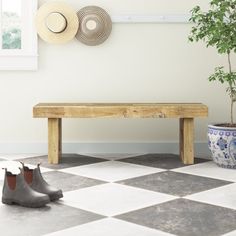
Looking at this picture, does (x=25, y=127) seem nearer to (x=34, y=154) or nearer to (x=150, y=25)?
(x=34, y=154)

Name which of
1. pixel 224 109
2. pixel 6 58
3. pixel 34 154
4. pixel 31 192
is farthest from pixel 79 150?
pixel 31 192

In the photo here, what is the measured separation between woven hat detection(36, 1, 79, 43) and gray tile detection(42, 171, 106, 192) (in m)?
1.19

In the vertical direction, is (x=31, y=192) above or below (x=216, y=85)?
below

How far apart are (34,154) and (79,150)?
1.17 feet

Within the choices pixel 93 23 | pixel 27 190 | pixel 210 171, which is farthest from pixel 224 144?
pixel 27 190

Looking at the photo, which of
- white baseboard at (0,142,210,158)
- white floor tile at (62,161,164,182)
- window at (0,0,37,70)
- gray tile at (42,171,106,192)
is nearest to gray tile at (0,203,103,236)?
gray tile at (42,171,106,192)

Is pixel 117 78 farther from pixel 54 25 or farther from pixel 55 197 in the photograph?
pixel 55 197

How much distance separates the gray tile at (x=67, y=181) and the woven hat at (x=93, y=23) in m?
1.22

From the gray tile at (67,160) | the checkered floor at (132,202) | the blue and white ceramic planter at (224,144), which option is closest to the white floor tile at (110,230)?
the checkered floor at (132,202)

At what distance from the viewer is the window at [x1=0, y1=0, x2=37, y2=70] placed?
392 centimetres

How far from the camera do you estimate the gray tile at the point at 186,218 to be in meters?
2.08

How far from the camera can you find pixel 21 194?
2406 mm

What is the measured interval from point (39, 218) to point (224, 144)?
1598 millimetres

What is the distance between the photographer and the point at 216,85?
402 centimetres
